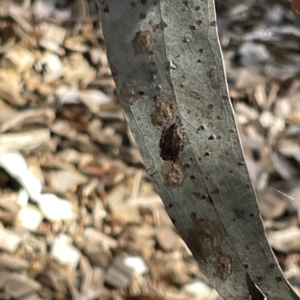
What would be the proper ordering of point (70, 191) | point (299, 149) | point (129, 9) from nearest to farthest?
point (129, 9) < point (70, 191) < point (299, 149)

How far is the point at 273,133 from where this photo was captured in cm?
91

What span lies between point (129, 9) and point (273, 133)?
0.64 m

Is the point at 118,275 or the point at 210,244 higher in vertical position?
the point at 210,244

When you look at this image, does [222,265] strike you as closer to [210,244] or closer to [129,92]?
[210,244]

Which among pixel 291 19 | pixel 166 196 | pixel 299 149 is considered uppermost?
pixel 166 196

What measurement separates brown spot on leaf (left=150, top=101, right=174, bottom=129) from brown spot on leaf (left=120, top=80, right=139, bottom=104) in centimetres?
1

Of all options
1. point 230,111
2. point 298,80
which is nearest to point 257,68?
point 298,80

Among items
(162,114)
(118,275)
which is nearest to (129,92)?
(162,114)

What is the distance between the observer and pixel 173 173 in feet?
1.03

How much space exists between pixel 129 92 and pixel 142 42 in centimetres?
3

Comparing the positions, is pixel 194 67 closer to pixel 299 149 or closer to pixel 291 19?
pixel 299 149

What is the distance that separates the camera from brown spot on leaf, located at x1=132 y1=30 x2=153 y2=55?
0.31 m

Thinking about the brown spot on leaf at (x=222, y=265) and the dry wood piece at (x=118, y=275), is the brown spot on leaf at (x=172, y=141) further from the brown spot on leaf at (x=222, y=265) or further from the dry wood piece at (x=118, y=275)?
the dry wood piece at (x=118, y=275)

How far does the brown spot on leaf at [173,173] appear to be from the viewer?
31 centimetres
